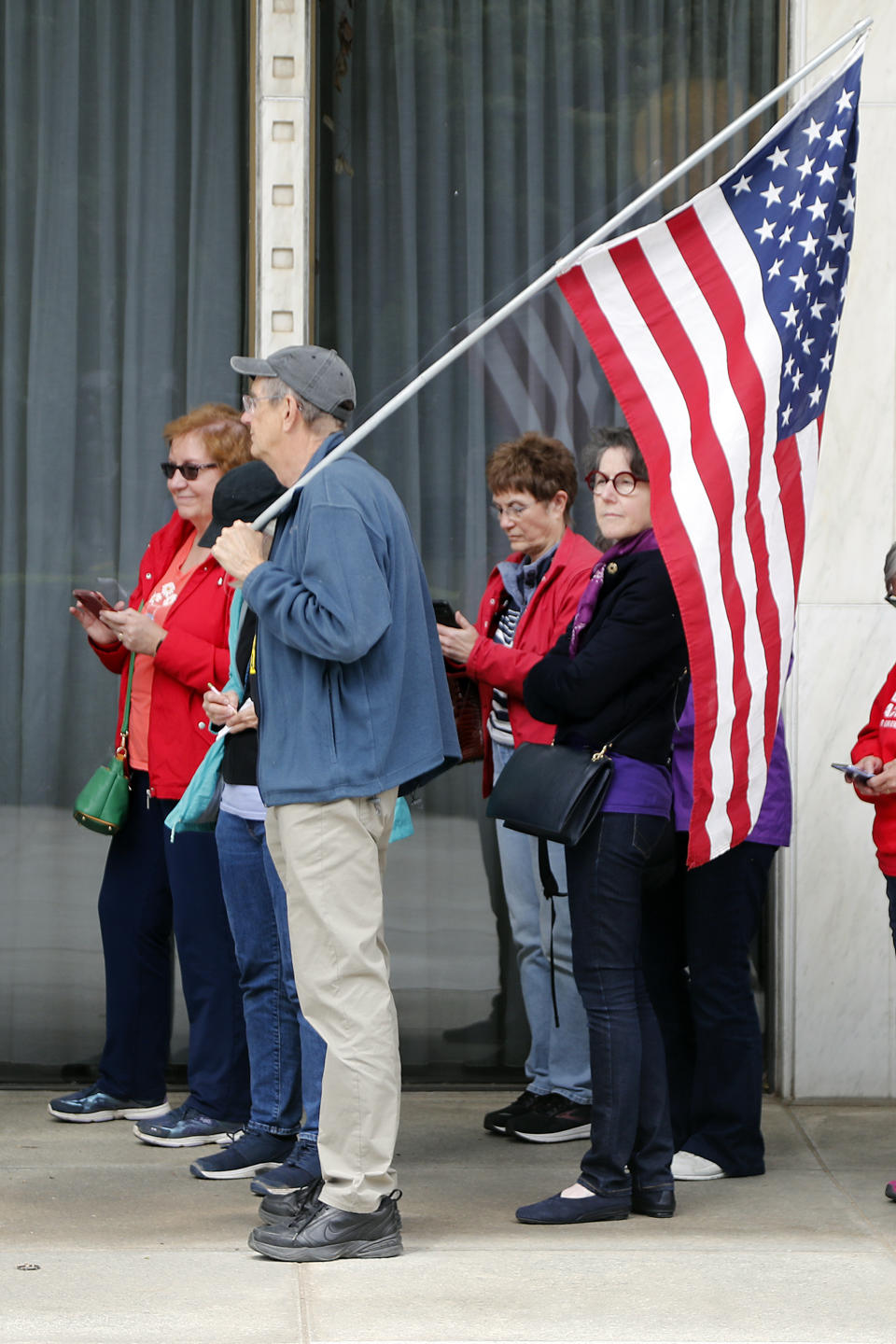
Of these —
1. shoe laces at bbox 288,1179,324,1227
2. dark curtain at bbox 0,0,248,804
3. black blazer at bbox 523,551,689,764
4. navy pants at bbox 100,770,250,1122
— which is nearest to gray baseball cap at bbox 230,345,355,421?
black blazer at bbox 523,551,689,764

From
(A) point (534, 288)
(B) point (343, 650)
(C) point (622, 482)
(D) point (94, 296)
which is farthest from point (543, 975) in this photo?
(D) point (94, 296)

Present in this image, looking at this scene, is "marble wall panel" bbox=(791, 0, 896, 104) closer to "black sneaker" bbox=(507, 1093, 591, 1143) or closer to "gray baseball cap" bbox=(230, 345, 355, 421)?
"gray baseball cap" bbox=(230, 345, 355, 421)

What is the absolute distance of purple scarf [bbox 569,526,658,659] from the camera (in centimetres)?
436

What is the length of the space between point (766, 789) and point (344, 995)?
1.45m

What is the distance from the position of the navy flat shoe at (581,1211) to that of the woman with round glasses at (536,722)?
917 mm

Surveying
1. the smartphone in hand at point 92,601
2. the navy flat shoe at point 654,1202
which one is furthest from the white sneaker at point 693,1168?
the smartphone in hand at point 92,601

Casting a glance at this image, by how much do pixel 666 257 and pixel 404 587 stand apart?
1031 mm

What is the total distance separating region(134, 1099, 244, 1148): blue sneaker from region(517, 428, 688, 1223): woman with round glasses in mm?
1206

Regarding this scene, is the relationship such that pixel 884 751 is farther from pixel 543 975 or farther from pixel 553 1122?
pixel 553 1122

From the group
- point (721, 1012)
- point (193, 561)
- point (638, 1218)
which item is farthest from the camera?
point (193, 561)

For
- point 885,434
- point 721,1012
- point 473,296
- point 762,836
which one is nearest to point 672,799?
point 762,836

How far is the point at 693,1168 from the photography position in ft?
15.8

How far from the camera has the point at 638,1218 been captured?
439cm

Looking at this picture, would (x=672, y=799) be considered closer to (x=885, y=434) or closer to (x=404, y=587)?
(x=404, y=587)
